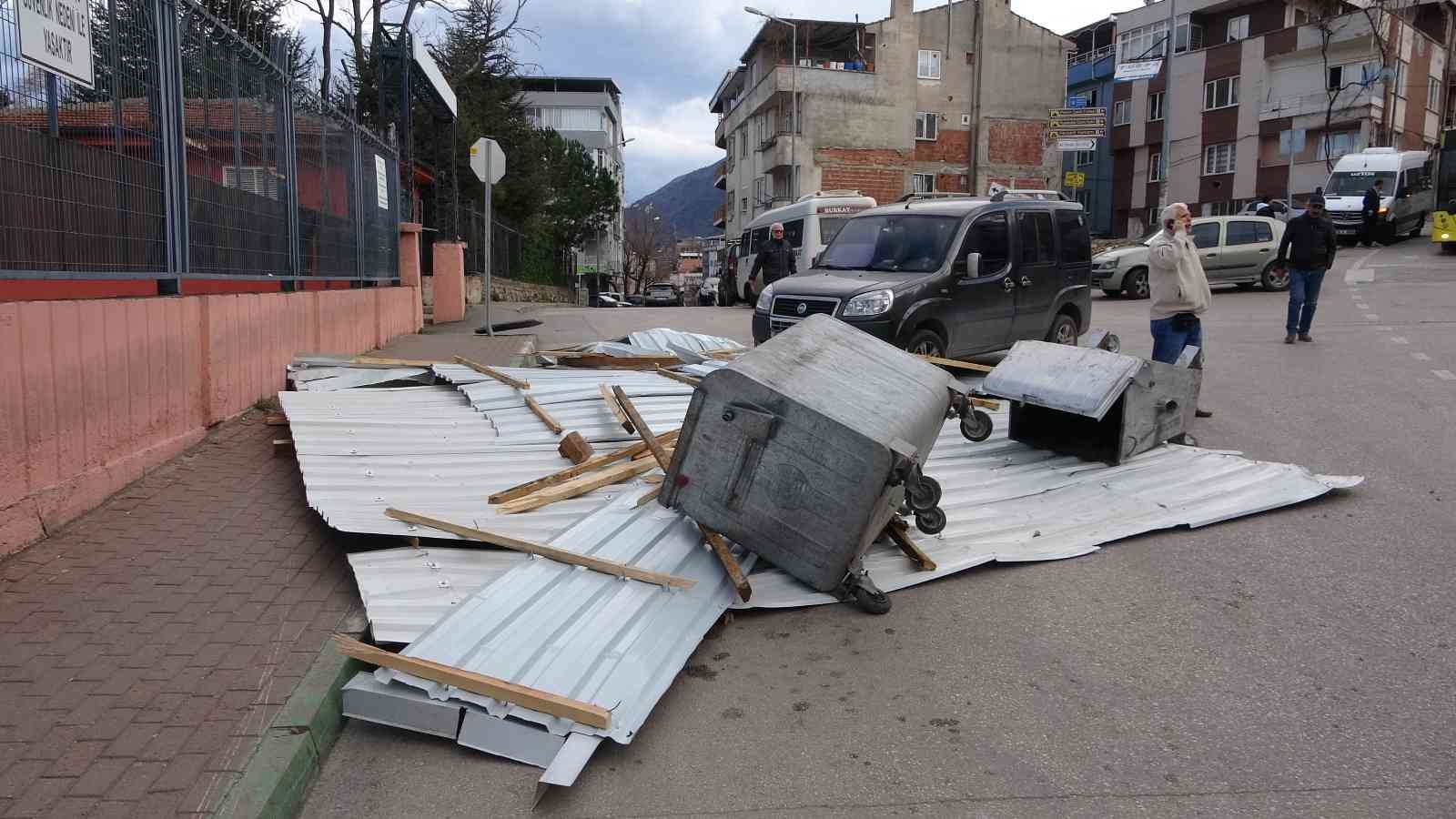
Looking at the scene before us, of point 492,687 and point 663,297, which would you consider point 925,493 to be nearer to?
point 492,687

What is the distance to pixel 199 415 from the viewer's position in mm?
7152

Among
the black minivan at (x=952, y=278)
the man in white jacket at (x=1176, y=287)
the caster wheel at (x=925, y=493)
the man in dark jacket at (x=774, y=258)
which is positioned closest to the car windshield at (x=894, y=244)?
the black minivan at (x=952, y=278)

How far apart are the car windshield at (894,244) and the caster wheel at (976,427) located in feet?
13.1

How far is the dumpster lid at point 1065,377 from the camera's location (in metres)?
6.94

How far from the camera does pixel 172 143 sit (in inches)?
A: 271

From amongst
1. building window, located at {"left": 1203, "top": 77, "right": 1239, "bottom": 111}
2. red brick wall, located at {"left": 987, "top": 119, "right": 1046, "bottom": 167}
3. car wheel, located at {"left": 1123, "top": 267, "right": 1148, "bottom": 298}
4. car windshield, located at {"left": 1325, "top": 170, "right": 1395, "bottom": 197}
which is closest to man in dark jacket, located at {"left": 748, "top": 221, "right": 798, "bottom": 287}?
car wheel, located at {"left": 1123, "top": 267, "right": 1148, "bottom": 298}

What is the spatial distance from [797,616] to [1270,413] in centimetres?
679

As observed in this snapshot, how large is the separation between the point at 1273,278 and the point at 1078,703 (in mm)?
23620

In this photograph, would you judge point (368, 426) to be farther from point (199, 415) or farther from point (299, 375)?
point (299, 375)

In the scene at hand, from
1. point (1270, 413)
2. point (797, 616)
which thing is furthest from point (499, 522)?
point (1270, 413)

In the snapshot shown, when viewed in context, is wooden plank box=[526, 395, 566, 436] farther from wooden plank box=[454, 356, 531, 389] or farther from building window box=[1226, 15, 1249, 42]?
building window box=[1226, 15, 1249, 42]

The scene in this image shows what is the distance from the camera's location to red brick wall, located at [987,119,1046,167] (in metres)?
53.4

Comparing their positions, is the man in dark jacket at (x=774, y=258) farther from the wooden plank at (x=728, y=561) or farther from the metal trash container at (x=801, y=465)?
the wooden plank at (x=728, y=561)

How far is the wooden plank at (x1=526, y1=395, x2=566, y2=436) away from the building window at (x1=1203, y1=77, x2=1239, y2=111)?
55633 mm
